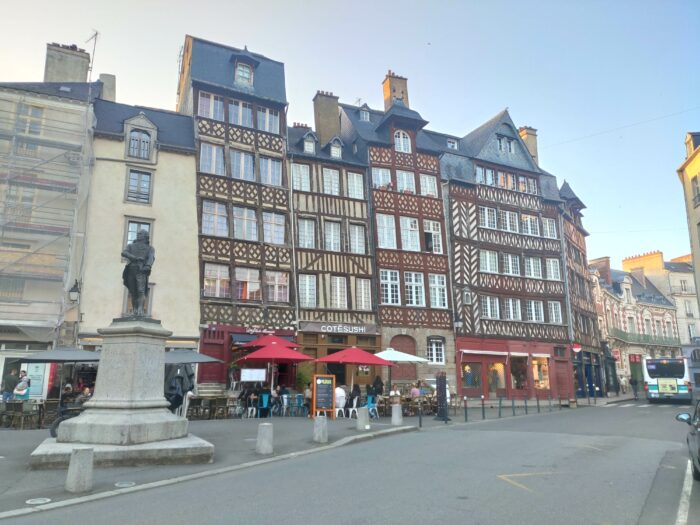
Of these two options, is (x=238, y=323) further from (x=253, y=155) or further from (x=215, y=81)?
(x=215, y=81)

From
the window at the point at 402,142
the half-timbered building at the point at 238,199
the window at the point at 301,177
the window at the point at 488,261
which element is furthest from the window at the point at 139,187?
the window at the point at 488,261

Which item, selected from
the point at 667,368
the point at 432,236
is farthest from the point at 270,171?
the point at 667,368

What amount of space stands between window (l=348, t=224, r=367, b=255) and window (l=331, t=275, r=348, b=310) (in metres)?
1.45

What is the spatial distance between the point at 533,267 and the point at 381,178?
9551 mm

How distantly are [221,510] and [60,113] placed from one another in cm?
1844

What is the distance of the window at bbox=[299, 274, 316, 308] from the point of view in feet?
73.7

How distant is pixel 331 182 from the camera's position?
2445cm

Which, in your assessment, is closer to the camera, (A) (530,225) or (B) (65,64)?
(B) (65,64)

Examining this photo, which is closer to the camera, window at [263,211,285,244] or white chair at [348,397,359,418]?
white chair at [348,397,359,418]

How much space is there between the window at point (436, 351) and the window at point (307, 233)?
6559mm

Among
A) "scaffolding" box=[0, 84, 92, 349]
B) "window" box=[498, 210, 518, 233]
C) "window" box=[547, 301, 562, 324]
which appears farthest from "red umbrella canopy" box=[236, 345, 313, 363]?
"window" box=[547, 301, 562, 324]

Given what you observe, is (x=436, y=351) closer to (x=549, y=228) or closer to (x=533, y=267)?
(x=533, y=267)

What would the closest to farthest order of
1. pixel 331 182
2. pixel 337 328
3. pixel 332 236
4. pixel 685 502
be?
pixel 685 502
pixel 337 328
pixel 332 236
pixel 331 182

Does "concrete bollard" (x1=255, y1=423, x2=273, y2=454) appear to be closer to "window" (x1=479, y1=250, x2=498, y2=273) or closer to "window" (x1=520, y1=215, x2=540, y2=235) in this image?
"window" (x1=479, y1=250, x2=498, y2=273)
